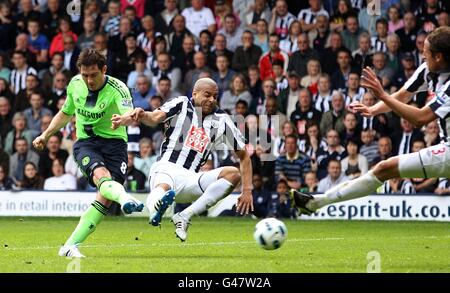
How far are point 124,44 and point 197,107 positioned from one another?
10278 millimetres

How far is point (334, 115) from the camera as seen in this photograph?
20922mm

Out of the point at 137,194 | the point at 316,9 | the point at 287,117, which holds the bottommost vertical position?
the point at 137,194

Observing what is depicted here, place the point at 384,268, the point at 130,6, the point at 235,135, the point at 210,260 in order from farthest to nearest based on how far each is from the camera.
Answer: the point at 130,6, the point at 235,135, the point at 210,260, the point at 384,268

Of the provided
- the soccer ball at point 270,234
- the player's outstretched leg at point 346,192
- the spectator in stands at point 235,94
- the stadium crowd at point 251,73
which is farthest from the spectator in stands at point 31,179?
the player's outstretched leg at point 346,192

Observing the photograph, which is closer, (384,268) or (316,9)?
(384,268)

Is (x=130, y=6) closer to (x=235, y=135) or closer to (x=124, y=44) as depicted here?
(x=124, y=44)

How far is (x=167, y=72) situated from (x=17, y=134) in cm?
318

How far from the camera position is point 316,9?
74.8ft

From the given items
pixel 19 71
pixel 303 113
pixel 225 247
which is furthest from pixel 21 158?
pixel 225 247

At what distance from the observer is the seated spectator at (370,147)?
2017 centimetres

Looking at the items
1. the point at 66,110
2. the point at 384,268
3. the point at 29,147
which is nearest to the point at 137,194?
the point at 29,147

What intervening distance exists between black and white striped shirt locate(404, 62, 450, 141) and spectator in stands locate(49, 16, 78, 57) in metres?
12.6

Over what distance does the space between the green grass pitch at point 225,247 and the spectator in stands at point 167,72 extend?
377 centimetres

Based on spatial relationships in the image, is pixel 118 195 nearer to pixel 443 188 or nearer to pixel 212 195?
pixel 212 195
